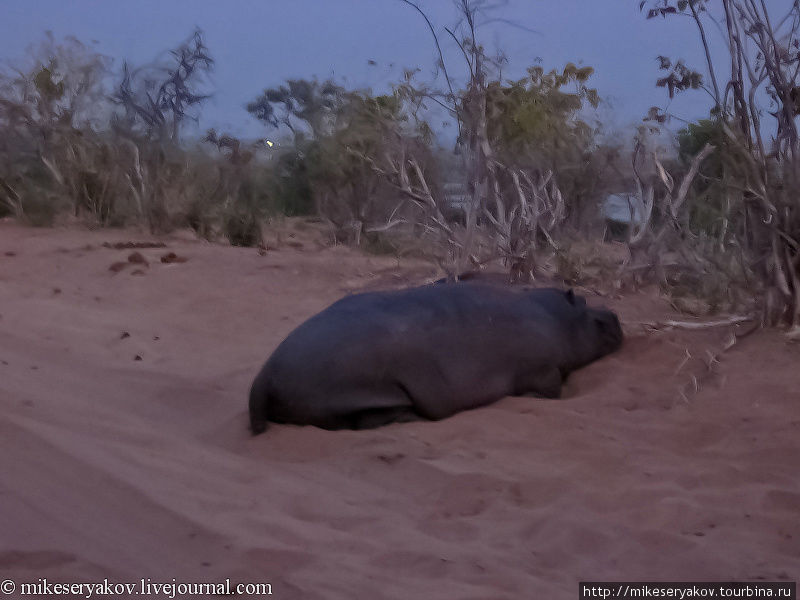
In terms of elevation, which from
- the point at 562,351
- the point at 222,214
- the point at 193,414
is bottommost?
the point at 193,414

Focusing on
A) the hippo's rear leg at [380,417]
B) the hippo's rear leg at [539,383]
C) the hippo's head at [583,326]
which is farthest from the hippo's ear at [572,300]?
Result: the hippo's rear leg at [380,417]

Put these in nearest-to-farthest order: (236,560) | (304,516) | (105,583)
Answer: (105,583)
(236,560)
(304,516)

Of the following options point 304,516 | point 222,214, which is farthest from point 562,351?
point 222,214

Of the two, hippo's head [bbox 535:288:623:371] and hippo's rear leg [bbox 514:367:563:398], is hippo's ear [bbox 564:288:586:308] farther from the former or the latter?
hippo's rear leg [bbox 514:367:563:398]

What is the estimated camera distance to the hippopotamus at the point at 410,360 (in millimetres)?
3805

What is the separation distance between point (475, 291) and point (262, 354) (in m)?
1.49

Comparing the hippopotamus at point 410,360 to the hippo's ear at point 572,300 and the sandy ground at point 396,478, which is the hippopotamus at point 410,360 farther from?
the hippo's ear at point 572,300

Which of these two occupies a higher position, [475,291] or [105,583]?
[475,291]

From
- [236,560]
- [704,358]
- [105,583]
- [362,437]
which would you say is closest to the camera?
[105,583]

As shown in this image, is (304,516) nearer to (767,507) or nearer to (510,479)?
(510,479)

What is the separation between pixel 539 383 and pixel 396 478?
1501 mm

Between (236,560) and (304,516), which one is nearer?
(236,560)

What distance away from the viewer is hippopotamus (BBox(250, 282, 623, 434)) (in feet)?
12.5

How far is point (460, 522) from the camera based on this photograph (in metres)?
2.72
